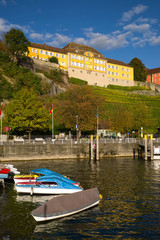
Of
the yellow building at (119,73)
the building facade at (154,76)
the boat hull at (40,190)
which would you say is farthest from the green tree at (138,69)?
the boat hull at (40,190)

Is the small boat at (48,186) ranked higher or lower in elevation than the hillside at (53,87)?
lower

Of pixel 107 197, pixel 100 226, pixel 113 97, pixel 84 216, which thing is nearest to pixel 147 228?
pixel 100 226

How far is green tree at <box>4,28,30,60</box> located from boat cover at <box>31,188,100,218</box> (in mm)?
79027

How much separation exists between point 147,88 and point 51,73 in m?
55.5

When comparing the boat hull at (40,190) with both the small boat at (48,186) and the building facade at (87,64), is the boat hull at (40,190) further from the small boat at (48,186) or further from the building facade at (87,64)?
the building facade at (87,64)

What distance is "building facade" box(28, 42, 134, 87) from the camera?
109000mm

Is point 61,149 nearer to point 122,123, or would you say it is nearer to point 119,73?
point 122,123

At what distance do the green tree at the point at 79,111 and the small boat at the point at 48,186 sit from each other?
37313 mm

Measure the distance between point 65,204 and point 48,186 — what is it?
22.5ft

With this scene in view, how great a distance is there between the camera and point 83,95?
67.5 meters

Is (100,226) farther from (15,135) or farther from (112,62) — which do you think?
(112,62)

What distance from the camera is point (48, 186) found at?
25016 mm

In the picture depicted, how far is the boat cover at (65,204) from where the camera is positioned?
17438 millimetres

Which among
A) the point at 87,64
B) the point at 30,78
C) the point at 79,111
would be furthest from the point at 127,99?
the point at 79,111
